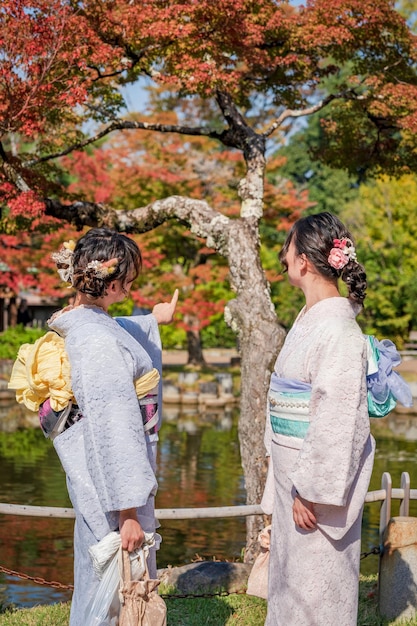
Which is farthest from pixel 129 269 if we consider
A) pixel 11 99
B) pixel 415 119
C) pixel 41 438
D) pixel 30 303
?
pixel 30 303

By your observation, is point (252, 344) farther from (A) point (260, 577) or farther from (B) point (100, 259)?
(B) point (100, 259)

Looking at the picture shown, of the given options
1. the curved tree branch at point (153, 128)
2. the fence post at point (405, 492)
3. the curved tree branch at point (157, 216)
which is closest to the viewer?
the fence post at point (405, 492)

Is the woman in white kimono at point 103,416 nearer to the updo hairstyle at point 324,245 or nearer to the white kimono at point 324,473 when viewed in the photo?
the white kimono at point 324,473

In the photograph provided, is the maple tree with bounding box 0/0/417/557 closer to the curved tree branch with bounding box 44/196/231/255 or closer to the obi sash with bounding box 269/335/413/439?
the curved tree branch with bounding box 44/196/231/255

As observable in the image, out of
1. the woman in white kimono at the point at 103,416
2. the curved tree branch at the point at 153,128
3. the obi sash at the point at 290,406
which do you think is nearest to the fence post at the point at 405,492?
the obi sash at the point at 290,406

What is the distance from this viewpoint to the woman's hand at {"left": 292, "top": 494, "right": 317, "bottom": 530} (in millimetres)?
2648

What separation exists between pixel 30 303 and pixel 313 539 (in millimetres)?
27834

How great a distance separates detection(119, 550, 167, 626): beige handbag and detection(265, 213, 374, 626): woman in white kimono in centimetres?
50

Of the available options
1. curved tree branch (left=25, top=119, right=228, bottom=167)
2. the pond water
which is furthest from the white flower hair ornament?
curved tree branch (left=25, top=119, right=228, bottom=167)

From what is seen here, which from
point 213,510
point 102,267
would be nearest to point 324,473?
point 102,267

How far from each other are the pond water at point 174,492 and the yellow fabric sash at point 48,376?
3188 millimetres

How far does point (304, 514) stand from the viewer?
265 centimetres

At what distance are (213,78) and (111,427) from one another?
14.4 ft

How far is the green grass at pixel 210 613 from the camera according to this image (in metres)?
3.94
